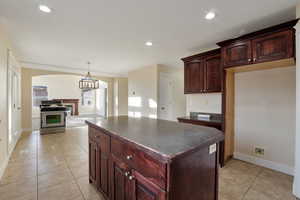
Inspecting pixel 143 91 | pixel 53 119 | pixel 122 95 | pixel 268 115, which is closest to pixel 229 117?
pixel 268 115

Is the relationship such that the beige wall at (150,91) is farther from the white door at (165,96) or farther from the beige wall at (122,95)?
the beige wall at (122,95)

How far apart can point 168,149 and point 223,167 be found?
235 cm

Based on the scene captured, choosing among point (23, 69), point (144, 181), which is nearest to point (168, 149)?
point (144, 181)

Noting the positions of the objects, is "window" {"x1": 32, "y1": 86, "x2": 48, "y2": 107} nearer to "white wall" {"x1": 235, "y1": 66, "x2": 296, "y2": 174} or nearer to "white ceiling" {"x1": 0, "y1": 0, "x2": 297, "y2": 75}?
"white ceiling" {"x1": 0, "y1": 0, "x2": 297, "y2": 75}

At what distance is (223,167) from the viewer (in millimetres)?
2676

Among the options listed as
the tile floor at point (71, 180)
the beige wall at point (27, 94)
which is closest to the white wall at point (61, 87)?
the beige wall at point (27, 94)

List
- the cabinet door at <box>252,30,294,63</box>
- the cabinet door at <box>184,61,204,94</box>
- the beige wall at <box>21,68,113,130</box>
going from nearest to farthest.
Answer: the cabinet door at <box>252,30,294,63</box> → the cabinet door at <box>184,61,204,94</box> → the beige wall at <box>21,68,113,130</box>

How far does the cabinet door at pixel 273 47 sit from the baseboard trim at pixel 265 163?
73.6 inches

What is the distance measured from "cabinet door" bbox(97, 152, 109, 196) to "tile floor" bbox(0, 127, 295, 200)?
255mm

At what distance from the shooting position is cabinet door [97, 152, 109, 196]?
1610 mm

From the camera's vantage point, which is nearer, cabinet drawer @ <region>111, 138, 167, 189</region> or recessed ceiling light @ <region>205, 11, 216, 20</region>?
cabinet drawer @ <region>111, 138, 167, 189</region>

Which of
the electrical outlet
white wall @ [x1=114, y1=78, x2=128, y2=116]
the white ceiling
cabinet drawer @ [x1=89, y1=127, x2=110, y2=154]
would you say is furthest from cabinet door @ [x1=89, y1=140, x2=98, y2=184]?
white wall @ [x1=114, y1=78, x2=128, y2=116]

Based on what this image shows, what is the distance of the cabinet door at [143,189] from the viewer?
0.93 meters

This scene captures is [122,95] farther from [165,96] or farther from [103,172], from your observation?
[103,172]
